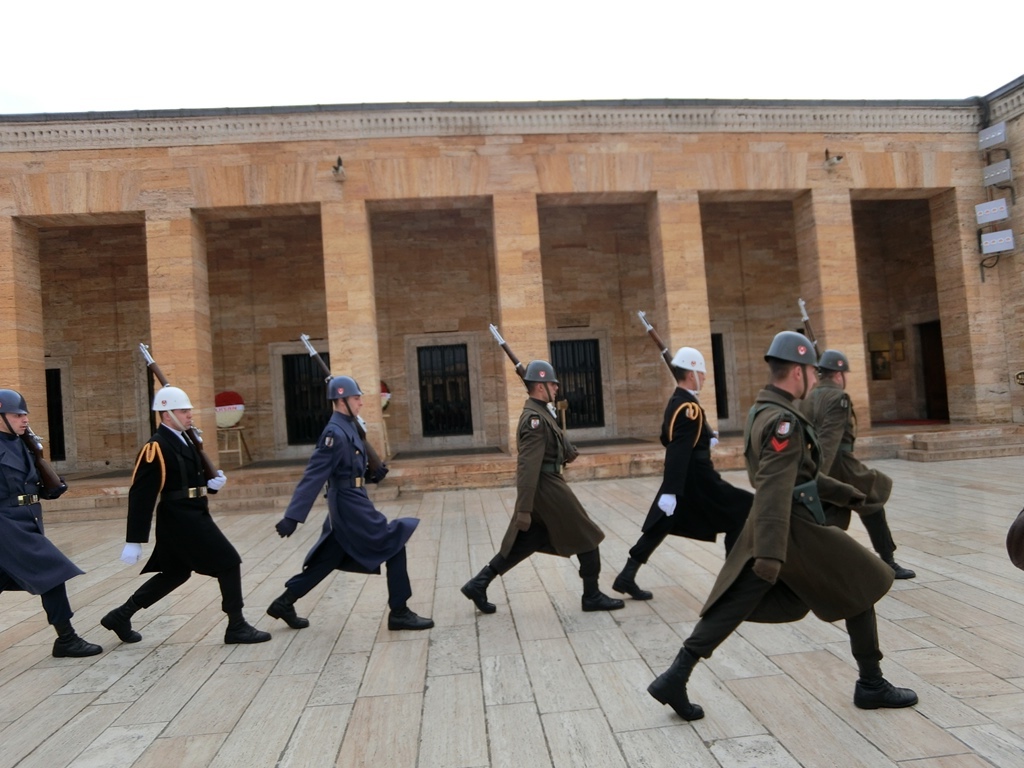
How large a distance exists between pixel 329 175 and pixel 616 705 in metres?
11.3

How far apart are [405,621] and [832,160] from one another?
488 inches

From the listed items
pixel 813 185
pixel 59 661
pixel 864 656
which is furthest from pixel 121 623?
pixel 813 185

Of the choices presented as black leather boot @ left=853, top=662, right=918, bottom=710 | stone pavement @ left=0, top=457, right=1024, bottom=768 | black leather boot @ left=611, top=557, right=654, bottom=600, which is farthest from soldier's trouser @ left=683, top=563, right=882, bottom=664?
black leather boot @ left=611, top=557, right=654, bottom=600

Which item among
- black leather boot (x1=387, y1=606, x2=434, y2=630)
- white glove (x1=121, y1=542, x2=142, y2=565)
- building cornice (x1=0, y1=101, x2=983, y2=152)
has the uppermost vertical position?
building cornice (x1=0, y1=101, x2=983, y2=152)

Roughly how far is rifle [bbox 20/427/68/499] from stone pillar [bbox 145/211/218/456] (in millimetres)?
7130

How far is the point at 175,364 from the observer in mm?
12242

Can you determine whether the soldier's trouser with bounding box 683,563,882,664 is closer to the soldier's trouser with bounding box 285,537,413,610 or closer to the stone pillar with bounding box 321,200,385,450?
the soldier's trouser with bounding box 285,537,413,610

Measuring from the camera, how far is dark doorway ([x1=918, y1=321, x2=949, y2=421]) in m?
17.5

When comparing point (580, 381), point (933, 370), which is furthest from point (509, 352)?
point (933, 370)

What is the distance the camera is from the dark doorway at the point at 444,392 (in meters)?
16.5

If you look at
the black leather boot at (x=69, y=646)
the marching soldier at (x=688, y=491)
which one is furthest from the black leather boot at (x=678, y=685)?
the black leather boot at (x=69, y=646)

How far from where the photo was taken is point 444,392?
653 inches

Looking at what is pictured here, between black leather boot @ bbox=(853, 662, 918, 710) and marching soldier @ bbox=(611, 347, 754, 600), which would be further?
marching soldier @ bbox=(611, 347, 754, 600)

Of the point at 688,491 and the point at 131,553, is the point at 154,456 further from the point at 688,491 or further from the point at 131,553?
the point at 688,491
